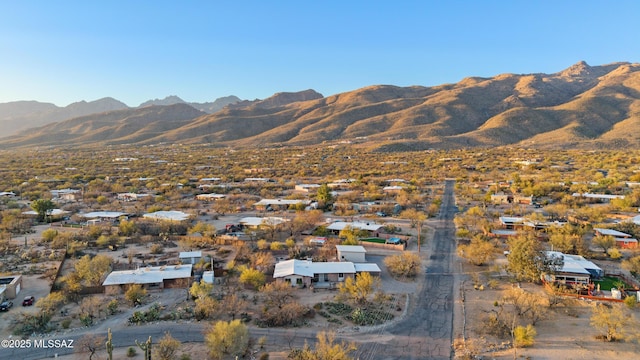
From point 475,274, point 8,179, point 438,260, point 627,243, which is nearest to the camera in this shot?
point 475,274

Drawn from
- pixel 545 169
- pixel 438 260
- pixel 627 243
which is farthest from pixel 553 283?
pixel 545 169

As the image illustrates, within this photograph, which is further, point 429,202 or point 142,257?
point 429,202

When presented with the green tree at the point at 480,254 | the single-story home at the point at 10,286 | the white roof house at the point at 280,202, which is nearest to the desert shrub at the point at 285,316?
→ the green tree at the point at 480,254

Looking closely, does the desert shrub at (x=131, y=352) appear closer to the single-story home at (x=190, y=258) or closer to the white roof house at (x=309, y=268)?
the white roof house at (x=309, y=268)

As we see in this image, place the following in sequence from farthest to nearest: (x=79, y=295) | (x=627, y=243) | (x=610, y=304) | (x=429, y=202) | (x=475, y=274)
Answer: (x=429, y=202) < (x=627, y=243) < (x=475, y=274) < (x=79, y=295) < (x=610, y=304)

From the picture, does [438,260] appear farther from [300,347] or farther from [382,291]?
[300,347]

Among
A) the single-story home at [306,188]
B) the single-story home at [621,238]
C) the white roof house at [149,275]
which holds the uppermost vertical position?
the single-story home at [306,188]

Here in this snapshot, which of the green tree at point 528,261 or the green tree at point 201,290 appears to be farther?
the green tree at point 528,261
